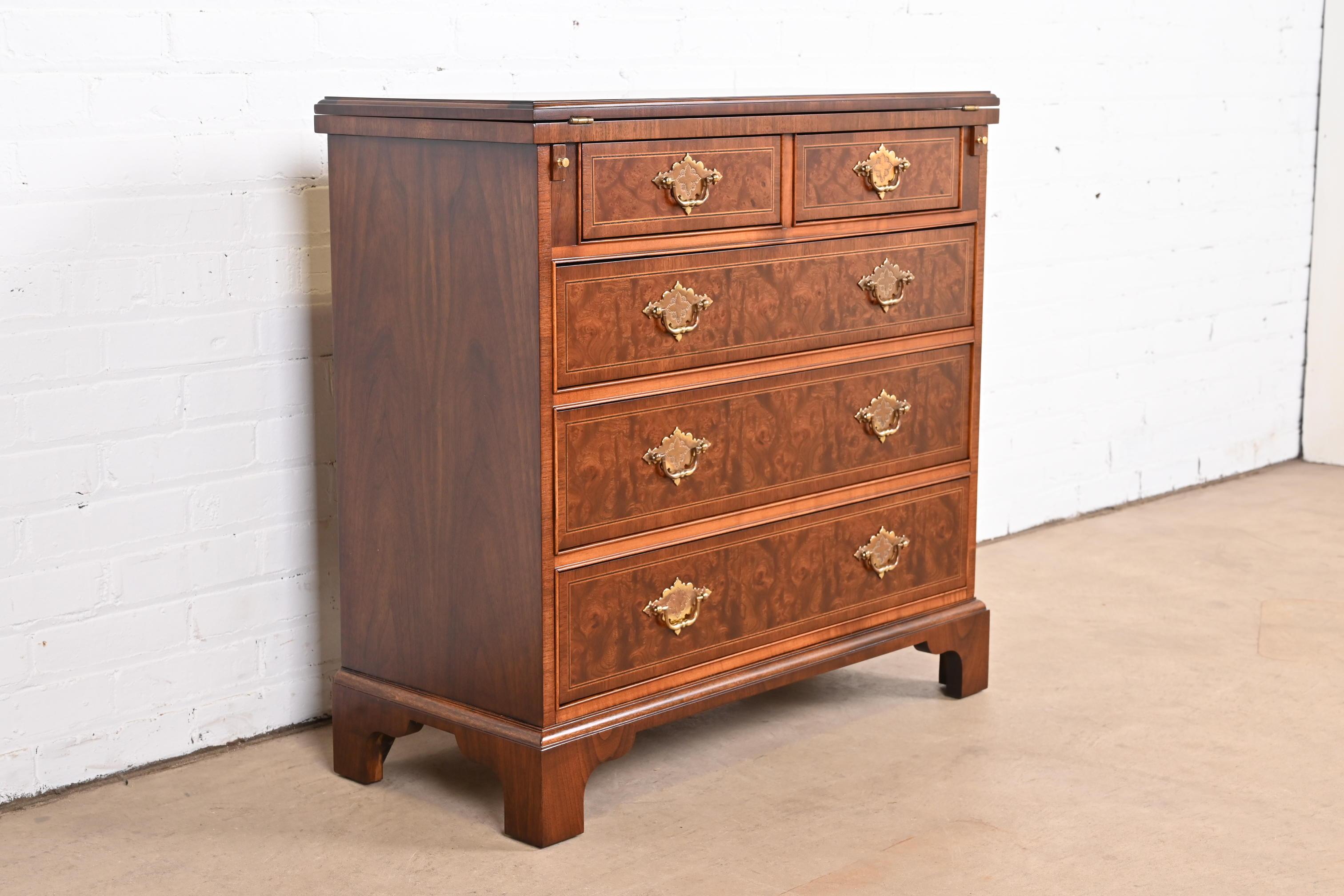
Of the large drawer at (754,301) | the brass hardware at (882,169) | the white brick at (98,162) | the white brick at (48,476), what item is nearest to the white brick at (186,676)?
the white brick at (48,476)

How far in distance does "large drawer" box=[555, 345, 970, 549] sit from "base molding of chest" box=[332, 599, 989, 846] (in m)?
0.30

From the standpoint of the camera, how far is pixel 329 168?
2.73 metres

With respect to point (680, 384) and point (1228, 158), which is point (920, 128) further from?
point (1228, 158)

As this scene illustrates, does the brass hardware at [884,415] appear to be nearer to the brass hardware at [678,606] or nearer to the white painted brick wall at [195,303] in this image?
the brass hardware at [678,606]

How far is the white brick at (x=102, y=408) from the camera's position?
2695 mm

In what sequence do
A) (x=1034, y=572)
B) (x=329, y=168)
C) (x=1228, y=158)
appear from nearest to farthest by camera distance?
(x=329, y=168) < (x=1034, y=572) < (x=1228, y=158)

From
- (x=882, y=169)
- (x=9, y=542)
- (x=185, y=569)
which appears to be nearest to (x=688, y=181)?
(x=882, y=169)

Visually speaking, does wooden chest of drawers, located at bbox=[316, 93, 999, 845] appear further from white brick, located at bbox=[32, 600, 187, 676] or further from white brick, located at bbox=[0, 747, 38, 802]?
white brick, located at bbox=[0, 747, 38, 802]

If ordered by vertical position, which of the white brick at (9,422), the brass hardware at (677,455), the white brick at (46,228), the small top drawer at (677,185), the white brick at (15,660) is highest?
the small top drawer at (677,185)

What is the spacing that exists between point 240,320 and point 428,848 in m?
1.00

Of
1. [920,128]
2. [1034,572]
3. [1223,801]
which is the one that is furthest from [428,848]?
[1034,572]

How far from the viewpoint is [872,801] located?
2.76 m

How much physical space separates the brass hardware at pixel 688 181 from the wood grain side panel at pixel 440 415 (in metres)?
0.26

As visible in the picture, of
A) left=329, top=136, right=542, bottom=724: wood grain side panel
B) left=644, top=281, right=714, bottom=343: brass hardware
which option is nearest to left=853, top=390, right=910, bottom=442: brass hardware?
left=644, top=281, right=714, bottom=343: brass hardware
